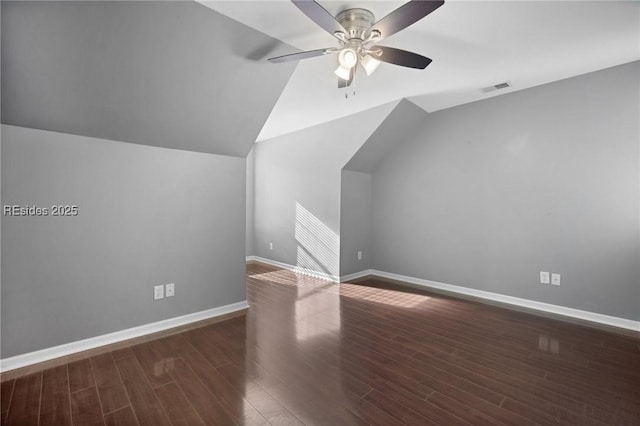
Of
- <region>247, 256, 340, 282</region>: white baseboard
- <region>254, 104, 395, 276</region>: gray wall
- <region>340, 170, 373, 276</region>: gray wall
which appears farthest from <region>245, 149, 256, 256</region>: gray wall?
<region>340, 170, 373, 276</region>: gray wall

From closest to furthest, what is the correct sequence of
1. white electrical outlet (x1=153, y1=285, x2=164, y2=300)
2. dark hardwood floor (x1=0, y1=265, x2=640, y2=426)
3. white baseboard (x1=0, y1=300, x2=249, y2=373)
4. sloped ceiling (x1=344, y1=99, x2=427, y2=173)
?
dark hardwood floor (x1=0, y1=265, x2=640, y2=426) < white baseboard (x1=0, y1=300, x2=249, y2=373) < white electrical outlet (x1=153, y1=285, x2=164, y2=300) < sloped ceiling (x1=344, y1=99, x2=427, y2=173)

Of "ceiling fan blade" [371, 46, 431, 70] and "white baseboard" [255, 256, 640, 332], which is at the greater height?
"ceiling fan blade" [371, 46, 431, 70]

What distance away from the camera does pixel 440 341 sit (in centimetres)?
263

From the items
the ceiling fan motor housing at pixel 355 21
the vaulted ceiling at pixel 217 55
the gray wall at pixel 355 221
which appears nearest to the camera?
the vaulted ceiling at pixel 217 55

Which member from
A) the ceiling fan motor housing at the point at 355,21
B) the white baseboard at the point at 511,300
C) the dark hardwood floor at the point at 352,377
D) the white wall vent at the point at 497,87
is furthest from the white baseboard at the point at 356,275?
the ceiling fan motor housing at the point at 355,21

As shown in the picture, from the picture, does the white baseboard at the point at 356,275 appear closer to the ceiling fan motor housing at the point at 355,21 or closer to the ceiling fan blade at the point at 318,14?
the ceiling fan motor housing at the point at 355,21

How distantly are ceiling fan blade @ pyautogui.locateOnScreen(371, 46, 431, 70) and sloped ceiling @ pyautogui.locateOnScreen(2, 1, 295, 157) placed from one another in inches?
33.3

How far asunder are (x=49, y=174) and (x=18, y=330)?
1211 millimetres

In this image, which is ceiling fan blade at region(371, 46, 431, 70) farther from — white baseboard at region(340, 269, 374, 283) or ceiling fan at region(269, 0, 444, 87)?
white baseboard at region(340, 269, 374, 283)

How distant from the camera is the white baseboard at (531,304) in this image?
2922mm

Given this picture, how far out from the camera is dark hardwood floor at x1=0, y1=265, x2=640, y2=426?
1.69m

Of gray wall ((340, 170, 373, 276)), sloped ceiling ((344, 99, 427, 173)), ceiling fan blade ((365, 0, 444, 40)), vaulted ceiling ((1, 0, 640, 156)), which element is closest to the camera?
ceiling fan blade ((365, 0, 444, 40))

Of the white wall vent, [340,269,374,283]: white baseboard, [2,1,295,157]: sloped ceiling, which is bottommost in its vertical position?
[340,269,374,283]: white baseboard

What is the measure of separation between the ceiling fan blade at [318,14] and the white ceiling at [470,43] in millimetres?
254
